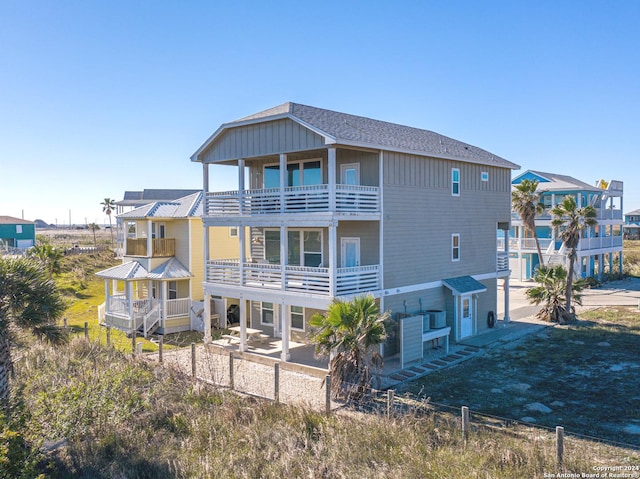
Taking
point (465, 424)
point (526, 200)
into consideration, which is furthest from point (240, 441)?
point (526, 200)

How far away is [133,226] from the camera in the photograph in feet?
95.9

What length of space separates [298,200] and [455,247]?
790 centimetres

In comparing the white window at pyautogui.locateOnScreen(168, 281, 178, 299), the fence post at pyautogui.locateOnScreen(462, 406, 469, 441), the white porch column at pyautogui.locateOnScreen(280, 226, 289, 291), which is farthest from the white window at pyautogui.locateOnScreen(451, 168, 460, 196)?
the white window at pyautogui.locateOnScreen(168, 281, 178, 299)

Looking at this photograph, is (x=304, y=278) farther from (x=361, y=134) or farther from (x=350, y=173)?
(x=361, y=134)

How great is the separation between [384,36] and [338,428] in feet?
51.5

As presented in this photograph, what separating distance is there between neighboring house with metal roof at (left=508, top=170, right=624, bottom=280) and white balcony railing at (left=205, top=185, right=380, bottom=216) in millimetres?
27164

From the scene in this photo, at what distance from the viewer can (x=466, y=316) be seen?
2202 cm

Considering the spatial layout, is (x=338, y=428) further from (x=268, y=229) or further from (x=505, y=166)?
(x=505, y=166)

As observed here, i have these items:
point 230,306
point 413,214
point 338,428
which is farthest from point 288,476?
point 230,306

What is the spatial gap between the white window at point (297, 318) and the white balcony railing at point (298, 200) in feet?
14.8

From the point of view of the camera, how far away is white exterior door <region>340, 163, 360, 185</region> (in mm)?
19239

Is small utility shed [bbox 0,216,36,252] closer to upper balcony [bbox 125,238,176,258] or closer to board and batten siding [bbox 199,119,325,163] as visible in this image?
upper balcony [bbox 125,238,176,258]

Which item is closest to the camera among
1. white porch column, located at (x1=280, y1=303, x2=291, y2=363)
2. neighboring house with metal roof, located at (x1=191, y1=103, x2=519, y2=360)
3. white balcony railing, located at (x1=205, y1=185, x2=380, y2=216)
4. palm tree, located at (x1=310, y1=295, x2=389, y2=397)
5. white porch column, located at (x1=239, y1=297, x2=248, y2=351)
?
palm tree, located at (x1=310, y1=295, x2=389, y2=397)

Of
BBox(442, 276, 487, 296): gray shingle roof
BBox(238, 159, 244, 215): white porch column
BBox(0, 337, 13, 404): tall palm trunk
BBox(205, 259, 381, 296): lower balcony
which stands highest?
BBox(238, 159, 244, 215): white porch column
